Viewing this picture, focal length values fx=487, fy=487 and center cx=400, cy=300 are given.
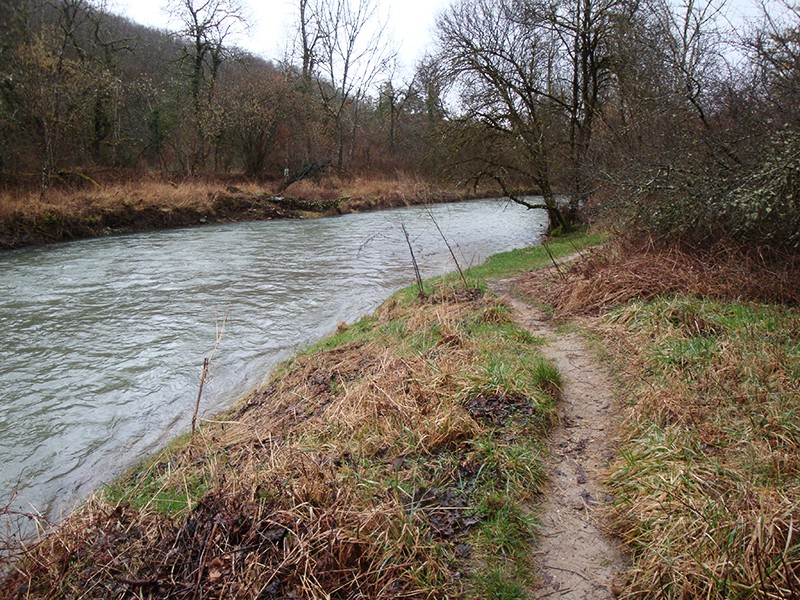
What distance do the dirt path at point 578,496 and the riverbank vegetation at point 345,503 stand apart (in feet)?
0.40

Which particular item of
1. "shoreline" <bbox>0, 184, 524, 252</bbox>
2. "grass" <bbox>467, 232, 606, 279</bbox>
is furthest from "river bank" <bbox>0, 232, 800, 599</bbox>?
"shoreline" <bbox>0, 184, 524, 252</bbox>

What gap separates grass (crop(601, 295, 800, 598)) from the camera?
226 cm

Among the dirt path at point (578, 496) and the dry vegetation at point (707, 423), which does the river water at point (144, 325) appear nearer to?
the dirt path at point (578, 496)

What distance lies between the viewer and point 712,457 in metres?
3.04

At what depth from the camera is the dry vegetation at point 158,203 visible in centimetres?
1547

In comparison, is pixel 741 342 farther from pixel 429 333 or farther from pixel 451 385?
pixel 429 333

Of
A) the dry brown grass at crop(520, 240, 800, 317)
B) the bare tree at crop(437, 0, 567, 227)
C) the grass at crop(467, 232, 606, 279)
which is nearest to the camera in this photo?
the dry brown grass at crop(520, 240, 800, 317)

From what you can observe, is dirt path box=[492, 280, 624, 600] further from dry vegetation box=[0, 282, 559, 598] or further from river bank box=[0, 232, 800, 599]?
dry vegetation box=[0, 282, 559, 598]

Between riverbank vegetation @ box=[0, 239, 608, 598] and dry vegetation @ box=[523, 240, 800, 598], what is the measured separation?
677 mm

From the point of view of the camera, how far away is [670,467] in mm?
3033

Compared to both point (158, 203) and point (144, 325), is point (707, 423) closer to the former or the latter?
point (144, 325)

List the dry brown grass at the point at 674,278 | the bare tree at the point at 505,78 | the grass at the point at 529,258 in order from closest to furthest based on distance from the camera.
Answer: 1. the dry brown grass at the point at 674,278
2. the grass at the point at 529,258
3. the bare tree at the point at 505,78

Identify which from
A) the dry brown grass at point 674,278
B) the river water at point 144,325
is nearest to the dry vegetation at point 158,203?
the river water at point 144,325

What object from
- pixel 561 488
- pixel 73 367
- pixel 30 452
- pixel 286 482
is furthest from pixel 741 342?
pixel 73 367
